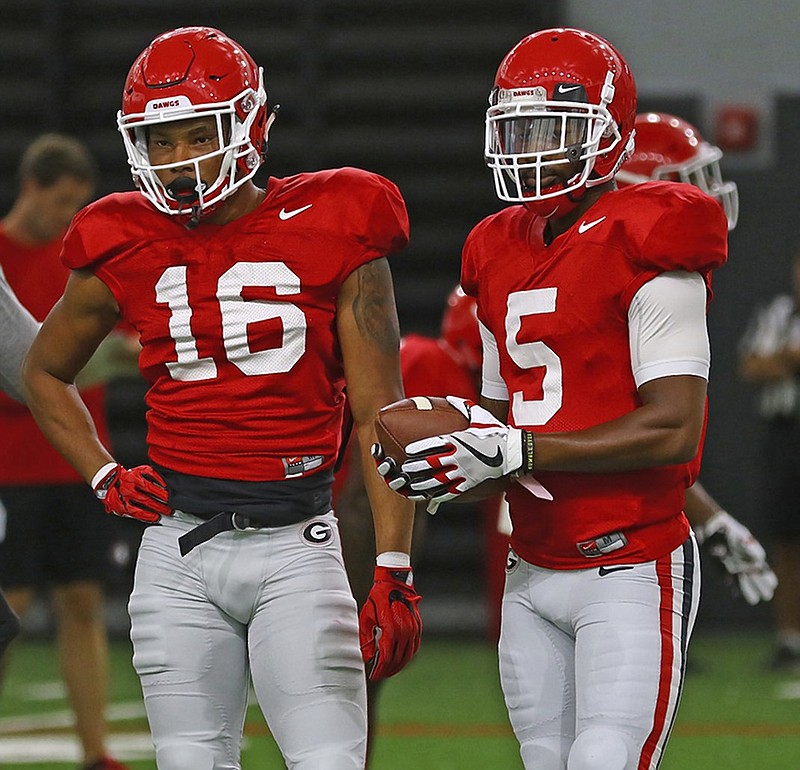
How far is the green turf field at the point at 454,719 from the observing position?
4211mm

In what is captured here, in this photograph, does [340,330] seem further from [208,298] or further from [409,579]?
[409,579]

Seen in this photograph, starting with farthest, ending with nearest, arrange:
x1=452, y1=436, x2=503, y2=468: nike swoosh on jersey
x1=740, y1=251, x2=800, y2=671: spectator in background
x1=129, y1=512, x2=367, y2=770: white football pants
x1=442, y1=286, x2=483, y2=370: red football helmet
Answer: x1=740, y1=251, x2=800, y2=671: spectator in background < x1=442, y1=286, x2=483, y2=370: red football helmet < x1=129, y1=512, x2=367, y2=770: white football pants < x1=452, y1=436, x2=503, y2=468: nike swoosh on jersey

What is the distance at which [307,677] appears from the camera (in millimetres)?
2240

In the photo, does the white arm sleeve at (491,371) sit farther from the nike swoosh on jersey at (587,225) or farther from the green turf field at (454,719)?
the green turf field at (454,719)

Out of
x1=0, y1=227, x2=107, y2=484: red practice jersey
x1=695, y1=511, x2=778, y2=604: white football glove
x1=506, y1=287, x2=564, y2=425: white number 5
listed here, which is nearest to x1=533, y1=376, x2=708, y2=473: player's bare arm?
x1=506, y1=287, x2=564, y2=425: white number 5

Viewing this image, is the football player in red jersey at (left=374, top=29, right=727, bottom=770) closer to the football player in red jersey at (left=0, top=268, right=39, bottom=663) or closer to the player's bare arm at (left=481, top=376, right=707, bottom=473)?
the player's bare arm at (left=481, top=376, right=707, bottom=473)

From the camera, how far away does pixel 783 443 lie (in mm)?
6016

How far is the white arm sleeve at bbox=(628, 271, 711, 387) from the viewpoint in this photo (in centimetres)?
217

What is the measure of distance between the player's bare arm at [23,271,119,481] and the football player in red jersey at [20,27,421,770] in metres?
0.02

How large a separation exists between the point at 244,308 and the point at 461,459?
0.43 meters

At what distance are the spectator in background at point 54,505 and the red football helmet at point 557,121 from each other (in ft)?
6.69

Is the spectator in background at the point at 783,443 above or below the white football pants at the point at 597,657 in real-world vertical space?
below

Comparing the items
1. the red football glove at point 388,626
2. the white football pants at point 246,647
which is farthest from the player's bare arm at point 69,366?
the red football glove at point 388,626

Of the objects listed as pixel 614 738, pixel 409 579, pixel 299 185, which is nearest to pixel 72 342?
pixel 299 185
